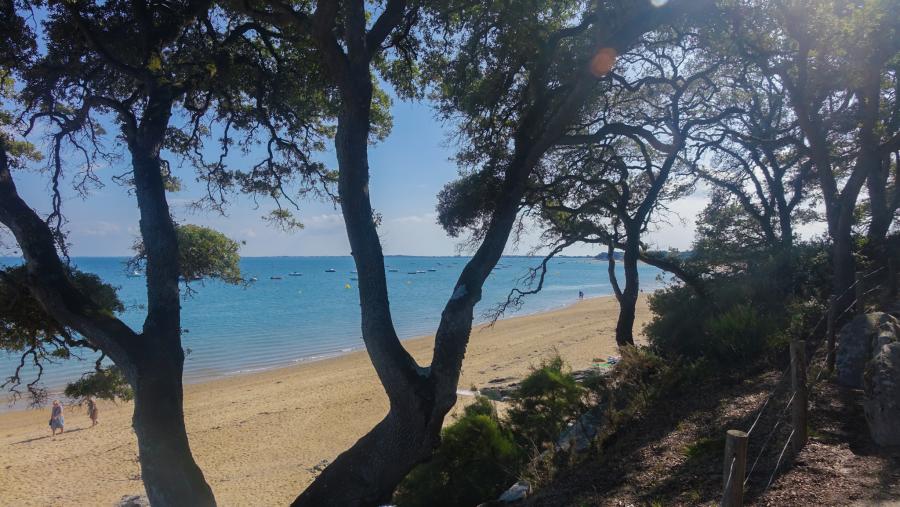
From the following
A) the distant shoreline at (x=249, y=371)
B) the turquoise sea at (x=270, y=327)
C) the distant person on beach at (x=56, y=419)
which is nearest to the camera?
the distant person on beach at (x=56, y=419)

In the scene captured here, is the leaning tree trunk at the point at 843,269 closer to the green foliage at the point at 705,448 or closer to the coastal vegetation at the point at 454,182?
the coastal vegetation at the point at 454,182

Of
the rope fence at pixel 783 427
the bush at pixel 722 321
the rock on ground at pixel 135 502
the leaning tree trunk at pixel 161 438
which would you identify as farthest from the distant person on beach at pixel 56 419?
the rope fence at pixel 783 427

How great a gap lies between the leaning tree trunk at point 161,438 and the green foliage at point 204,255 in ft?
8.62

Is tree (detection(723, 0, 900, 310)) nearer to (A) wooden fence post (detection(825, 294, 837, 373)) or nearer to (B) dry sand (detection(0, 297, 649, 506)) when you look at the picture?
(A) wooden fence post (detection(825, 294, 837, 373))

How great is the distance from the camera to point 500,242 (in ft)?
17.7

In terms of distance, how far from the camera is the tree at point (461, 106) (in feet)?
15.8

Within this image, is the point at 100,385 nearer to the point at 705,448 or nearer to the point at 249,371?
the point at 705,448

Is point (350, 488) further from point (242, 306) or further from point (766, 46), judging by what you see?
point (242, 306)

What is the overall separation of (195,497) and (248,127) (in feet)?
18.0

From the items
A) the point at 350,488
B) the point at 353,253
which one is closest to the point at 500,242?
the point at 353,253

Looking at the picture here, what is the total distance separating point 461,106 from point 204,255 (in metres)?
5.28

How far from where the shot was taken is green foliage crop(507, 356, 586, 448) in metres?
7.34

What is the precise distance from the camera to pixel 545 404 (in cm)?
754

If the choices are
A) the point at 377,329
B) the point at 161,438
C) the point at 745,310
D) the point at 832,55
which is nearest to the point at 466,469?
the point at 377,329
